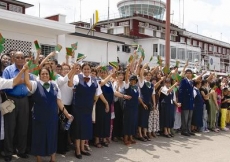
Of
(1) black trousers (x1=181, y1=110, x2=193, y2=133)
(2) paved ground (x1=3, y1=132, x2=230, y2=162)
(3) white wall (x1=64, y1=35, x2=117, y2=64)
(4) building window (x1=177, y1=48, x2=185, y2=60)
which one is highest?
(4) building window (x1=177, y1=48, x2=185, y2=60)

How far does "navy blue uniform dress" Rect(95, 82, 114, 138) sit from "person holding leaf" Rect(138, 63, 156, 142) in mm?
1012

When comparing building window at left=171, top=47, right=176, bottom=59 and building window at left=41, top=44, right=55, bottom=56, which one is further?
building window at left=171, top=47, right=176, bottom=59

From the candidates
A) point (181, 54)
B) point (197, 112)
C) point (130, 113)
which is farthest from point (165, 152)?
point (181, 54)

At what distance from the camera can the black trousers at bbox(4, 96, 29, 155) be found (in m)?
4.69

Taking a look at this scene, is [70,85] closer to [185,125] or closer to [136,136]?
[136,136]

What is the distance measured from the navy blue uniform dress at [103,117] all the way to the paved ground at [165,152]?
1.17 feet

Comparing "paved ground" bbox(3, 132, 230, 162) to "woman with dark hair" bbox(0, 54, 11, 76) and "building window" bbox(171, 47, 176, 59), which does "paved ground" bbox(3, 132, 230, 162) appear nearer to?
"woman with dark hair" bbox(0, 54, 11, 76)

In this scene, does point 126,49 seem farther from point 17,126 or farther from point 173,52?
point 17,126

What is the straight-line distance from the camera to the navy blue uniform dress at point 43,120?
177 inches

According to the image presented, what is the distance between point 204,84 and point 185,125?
1.60 m

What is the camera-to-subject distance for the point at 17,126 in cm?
480

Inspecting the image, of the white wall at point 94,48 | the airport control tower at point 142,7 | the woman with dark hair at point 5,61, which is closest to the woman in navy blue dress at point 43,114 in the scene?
the woman with dark hair at point 5,61

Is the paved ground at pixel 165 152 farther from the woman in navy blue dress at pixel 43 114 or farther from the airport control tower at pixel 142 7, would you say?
the airport control tower at pixel 142 7

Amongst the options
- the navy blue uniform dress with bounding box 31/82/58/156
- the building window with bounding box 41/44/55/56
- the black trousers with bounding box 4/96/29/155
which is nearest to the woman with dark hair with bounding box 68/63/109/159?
the navy blue uniform dress with bounding box 31/82/58/156
